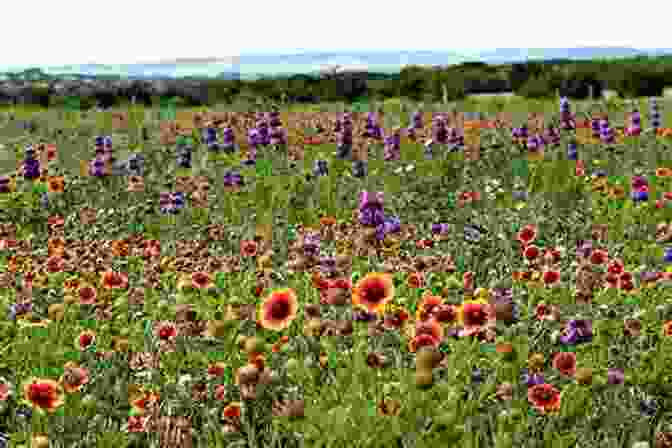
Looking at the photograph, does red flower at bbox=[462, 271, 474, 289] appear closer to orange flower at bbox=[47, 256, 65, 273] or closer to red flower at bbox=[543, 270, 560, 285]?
red flower at bbox=[543, 270, 560, 285]

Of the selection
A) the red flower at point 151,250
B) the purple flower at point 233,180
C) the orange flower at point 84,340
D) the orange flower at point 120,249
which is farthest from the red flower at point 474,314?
the purple flower at point 233,180

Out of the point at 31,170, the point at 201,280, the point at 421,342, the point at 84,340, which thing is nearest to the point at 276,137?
the point at 31,170

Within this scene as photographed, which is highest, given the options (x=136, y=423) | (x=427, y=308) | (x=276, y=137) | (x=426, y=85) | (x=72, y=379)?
(x=426, y=85)

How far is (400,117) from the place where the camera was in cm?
988

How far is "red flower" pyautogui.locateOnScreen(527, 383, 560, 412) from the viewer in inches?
86.7

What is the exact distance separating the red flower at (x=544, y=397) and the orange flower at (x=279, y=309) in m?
0.71

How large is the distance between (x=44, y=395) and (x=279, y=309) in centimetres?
69

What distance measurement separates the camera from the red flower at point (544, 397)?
7.22 feet

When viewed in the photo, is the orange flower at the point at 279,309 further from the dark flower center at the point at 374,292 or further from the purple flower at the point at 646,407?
the purple flower at the point at 646,407

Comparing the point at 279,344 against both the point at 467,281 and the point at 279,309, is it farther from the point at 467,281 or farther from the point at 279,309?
the point at 467,281

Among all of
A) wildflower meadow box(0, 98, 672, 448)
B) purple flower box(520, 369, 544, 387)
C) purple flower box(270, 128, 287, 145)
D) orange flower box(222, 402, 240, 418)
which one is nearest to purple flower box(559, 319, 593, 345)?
wildflower meadow box(0, 98, 672, 448)

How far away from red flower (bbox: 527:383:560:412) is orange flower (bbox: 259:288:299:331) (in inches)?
27.8

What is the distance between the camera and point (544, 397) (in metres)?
2.23

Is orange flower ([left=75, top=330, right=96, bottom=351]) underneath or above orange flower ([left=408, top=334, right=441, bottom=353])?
underneath
